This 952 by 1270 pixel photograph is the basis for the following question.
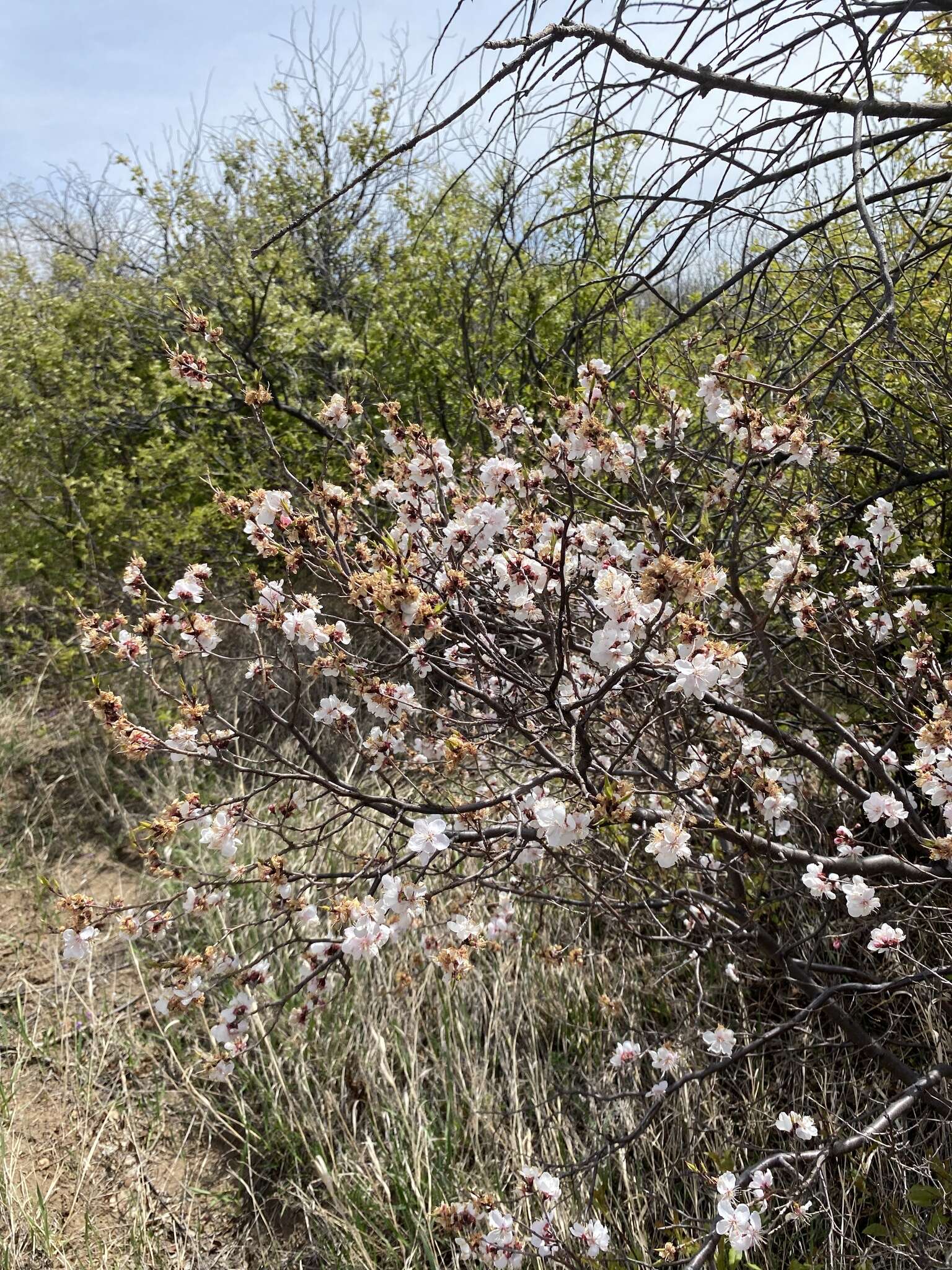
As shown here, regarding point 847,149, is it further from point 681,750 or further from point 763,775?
point 681,750

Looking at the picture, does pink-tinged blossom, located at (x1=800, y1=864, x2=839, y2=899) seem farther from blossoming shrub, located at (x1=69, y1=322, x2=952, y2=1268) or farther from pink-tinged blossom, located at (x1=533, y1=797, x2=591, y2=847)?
pink-tinged blossom, located at (x1=533, y1=797, x2=591, y2=847)

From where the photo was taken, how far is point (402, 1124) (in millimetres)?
2625

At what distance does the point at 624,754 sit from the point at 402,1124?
1.70 meters

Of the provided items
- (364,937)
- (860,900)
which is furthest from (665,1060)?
(364,937)

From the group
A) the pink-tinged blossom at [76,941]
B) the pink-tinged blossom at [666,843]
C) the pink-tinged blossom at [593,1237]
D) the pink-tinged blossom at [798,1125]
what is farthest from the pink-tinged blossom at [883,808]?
the pink-tinged blossom at [76,941]

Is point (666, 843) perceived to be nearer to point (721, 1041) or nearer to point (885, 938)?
point (885, 938)

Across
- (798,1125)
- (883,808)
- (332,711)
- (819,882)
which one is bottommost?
(798,1125)

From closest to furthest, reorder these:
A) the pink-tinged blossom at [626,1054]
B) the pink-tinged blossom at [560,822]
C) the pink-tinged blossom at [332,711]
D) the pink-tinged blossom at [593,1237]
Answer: the pink-tinged blossom at [560,822] < the pink-tinged blossom at [593,1237] < the pink-tinged blossom at [332,711] < the pink-tinged blossom at [626,1054]

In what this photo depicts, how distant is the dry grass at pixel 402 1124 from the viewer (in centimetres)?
231

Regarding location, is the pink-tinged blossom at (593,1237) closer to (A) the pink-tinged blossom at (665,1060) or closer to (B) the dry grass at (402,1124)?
(B) the dry grass at (402,1124)

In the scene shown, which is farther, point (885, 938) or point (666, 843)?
point (885, 938)

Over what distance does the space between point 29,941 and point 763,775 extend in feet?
12.2

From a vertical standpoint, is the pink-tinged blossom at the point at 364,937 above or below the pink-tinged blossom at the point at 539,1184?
above

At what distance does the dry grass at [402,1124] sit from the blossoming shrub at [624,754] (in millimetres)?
54
